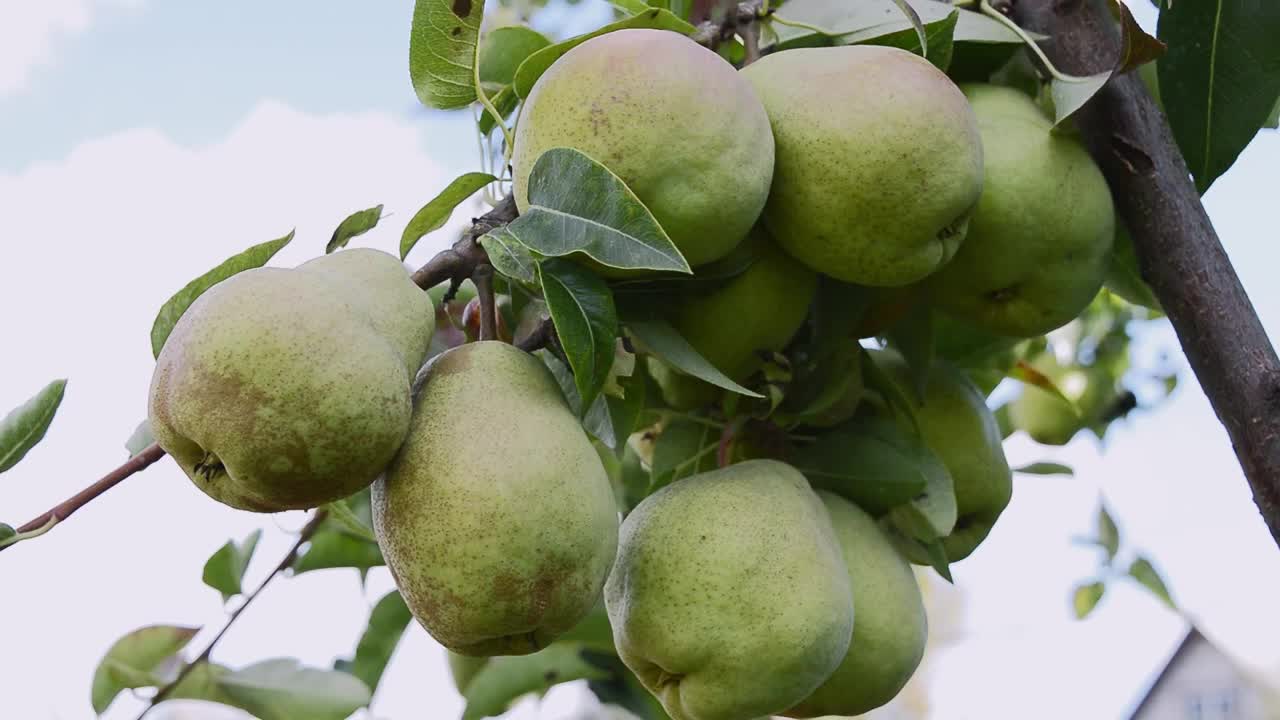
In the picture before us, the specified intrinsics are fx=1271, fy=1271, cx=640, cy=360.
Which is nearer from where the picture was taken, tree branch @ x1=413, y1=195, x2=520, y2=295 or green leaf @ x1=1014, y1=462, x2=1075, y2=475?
tree branch @ x1=413, y1=195, x2=520, y2=295

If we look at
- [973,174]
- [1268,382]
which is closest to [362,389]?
[973,174]

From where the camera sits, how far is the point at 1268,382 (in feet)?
3.69

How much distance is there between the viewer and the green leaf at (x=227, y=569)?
163cm

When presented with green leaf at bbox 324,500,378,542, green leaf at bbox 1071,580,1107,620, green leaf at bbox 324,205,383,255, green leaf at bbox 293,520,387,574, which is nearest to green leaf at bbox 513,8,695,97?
green leaf at bbox 324,205,383,255

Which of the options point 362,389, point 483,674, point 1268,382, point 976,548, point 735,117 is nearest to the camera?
point 362,389

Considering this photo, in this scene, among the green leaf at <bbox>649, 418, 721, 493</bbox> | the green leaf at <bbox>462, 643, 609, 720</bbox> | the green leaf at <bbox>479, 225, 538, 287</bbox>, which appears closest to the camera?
the green leaf at <bbox>479, 225, 538, 287</bbox>

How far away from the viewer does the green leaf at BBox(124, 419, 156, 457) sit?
4.12 feet

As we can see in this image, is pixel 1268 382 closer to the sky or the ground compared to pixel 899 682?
closer to the sky

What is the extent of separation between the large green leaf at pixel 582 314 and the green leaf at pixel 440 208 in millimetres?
190

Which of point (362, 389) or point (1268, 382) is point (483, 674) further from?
point (1268, 382)

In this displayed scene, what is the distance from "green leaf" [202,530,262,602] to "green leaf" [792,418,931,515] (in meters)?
0.77

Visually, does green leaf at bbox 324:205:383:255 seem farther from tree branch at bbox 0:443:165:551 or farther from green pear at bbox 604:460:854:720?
green pear at bbox 604:460:854:720

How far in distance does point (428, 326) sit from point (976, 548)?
77 centimetres

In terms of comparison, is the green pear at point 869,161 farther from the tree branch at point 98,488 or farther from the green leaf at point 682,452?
the tree branch at point 98,488
